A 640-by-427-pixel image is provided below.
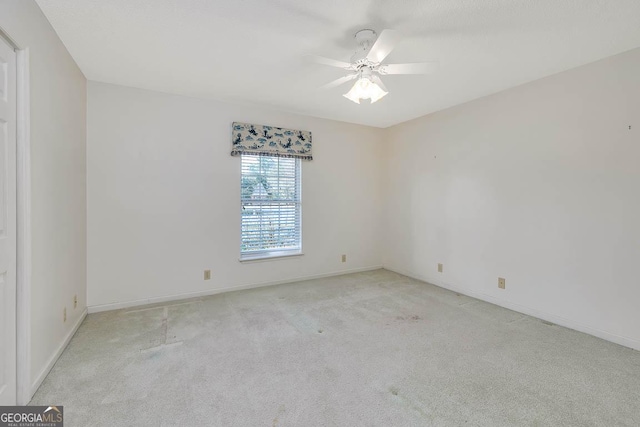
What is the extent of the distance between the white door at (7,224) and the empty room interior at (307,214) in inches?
0.5

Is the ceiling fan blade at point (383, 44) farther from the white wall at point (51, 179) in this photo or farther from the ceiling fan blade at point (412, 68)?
the white wall at point (51, 179)

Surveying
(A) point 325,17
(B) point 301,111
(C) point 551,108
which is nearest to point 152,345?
(A) point 325,17

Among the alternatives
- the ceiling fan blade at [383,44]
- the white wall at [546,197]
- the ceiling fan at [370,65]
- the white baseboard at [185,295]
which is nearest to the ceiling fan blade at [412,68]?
the ceiling fan at [370,65]

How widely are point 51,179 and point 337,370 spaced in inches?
93.6

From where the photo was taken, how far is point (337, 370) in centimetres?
192

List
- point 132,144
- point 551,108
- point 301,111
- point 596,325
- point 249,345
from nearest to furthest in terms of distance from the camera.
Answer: point 249,345, point 596,325, point 551,108, point 132,144, point 301,111

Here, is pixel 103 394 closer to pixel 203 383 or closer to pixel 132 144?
pixel 203 383

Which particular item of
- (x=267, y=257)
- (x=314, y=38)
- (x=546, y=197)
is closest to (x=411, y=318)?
(x=546, y=197)

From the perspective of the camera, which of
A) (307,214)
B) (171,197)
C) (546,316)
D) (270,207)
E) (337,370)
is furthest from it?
(307,214)

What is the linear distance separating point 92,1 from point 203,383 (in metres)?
2.45

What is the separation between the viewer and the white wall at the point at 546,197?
2.28m

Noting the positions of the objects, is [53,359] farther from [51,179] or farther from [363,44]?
[363,44]

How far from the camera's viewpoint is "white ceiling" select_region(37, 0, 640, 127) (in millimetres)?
1755

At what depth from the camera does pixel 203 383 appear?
1.78m
